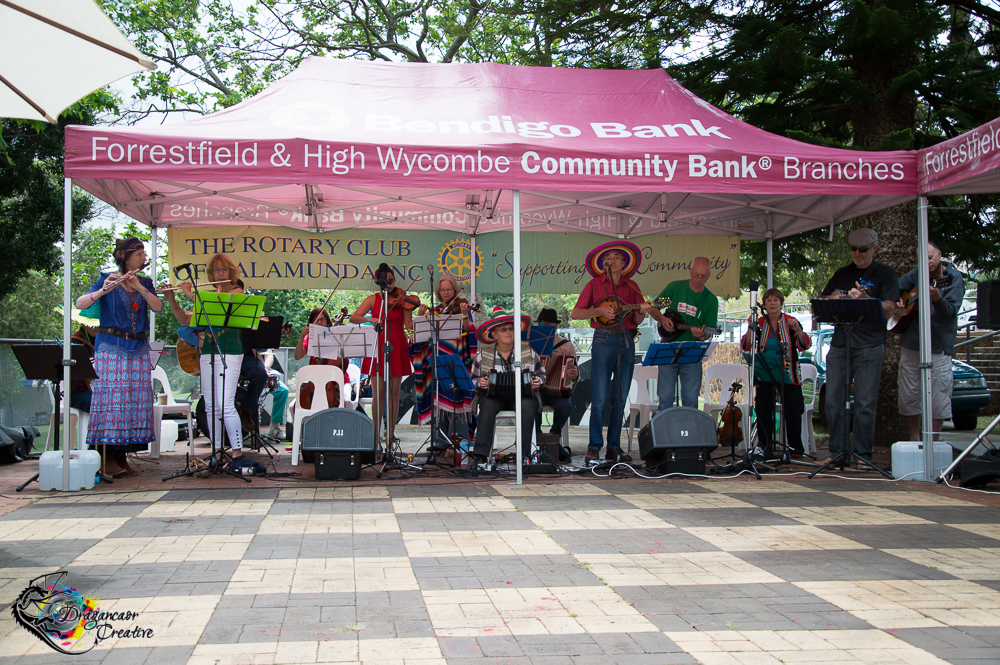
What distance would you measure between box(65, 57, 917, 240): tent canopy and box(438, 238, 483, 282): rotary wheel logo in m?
0.24

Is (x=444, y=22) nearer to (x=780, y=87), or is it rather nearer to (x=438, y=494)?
(x=780, y=87)

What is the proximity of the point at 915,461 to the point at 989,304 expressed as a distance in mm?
1507

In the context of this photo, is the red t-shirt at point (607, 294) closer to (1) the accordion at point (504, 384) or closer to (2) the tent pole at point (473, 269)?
(1) the accordion at point (504, 384)

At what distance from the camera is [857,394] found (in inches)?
297

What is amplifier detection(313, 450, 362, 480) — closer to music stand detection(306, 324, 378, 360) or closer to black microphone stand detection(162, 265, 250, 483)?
black microphone stand detection(162, 265, 250, 483)

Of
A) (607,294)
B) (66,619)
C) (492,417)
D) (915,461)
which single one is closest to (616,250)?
(607,294)

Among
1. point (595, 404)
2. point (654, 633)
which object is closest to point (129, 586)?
point (654, 633)

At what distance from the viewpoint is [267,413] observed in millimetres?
12344

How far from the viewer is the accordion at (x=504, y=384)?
24.1 ft

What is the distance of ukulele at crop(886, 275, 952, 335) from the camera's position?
25.0ft

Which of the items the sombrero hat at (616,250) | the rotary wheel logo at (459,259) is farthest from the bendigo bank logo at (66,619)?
the rotary wheel logo at (459,259)

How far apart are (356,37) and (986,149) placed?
715 inches

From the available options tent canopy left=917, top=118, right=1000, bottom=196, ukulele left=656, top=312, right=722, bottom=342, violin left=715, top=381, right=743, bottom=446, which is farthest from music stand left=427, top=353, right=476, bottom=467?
tent canopy left=917, top=118, right=1000, bottom=196

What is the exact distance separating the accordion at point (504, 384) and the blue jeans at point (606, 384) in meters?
0.91
